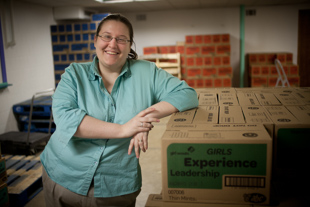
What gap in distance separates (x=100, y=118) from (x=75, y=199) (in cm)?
48

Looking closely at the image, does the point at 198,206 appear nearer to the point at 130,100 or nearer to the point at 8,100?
the point at 130,100

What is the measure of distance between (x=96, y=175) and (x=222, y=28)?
8.34 m

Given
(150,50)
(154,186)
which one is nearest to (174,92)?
(154,186)

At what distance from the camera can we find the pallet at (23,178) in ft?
10.6

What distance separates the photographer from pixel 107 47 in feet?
5.54

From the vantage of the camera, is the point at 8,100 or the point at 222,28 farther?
the point at 222,28

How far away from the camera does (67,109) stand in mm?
1521

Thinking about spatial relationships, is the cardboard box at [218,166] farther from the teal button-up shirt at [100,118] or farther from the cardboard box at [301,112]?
the teal button-up shirt at [100,118]

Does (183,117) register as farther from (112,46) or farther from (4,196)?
(4,196)

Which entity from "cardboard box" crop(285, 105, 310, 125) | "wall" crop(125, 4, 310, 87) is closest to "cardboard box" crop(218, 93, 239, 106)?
"cardboard box" crop(285, 105, 310, 125)

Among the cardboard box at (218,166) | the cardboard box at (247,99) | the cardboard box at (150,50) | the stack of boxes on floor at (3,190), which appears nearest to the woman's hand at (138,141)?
the cardboard box at (218,166)

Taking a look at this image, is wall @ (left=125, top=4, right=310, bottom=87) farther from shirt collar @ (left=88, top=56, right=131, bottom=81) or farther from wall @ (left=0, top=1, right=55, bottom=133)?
shirt collar @ (left=88, top=56, right=131, bottom=81)

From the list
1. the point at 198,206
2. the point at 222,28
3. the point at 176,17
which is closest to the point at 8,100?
the point at 198,206

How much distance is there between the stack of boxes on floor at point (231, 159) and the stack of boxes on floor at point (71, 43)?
6207 mm
